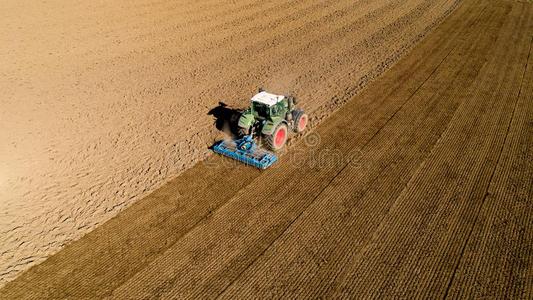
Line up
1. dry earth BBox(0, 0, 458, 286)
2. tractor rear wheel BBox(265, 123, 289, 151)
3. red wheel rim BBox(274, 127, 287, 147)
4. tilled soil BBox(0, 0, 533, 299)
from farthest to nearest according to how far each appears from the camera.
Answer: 1. red wheel rim BBox(274, 127, 287, 147)
2. tractor rear wheel BBox(265, 123, 289, 151)
3. dry earth BBox(0, 0, 458, 286)
4. tilled soil BBox(0, 0, 533, 299)

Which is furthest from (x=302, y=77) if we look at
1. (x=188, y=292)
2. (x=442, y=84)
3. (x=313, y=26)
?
(x=188, y=292)

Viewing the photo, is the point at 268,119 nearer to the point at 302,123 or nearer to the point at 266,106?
the point at 266,106

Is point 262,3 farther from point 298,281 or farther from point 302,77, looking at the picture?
point 298,281

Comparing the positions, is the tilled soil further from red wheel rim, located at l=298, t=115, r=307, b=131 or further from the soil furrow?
red wheel rim, located at l=298, t=115, r=307, b=131

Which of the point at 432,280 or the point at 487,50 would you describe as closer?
the point at 432,280

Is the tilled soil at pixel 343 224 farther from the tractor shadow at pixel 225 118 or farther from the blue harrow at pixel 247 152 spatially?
the tractor shadow at pixel 225 118

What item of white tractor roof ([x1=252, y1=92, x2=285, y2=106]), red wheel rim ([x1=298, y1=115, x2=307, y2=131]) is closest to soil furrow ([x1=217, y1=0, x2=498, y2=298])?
red wheel rim ([x1=298, y1=115, x2=307, y2=131])
